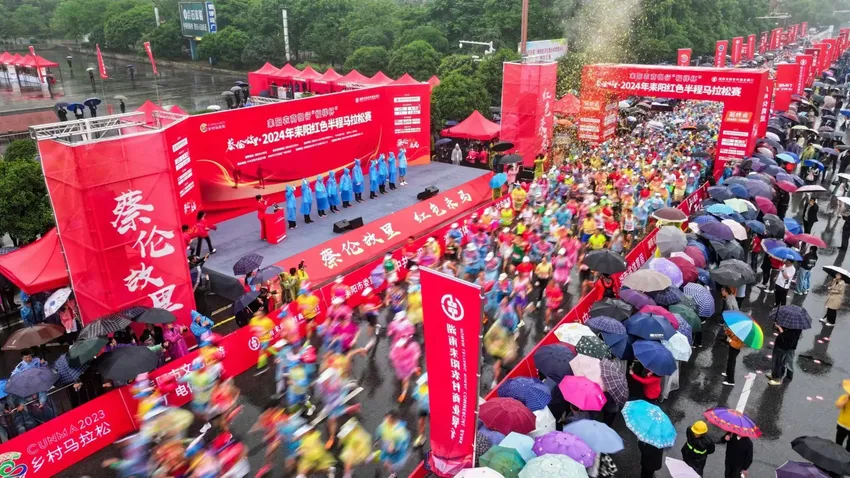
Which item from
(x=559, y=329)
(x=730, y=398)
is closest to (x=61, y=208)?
(x=559, y=329)

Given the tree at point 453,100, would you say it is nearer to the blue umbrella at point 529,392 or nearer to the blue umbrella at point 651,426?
the blue umbrella at point 529,392

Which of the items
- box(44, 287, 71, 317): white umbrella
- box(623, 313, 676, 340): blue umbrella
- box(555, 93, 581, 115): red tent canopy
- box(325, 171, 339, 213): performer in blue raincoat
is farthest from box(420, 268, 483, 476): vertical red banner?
box(555, 93, 581, 115): red tent canopy

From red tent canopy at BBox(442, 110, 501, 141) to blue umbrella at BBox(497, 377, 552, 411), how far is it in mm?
15797

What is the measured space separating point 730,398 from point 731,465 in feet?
7.98

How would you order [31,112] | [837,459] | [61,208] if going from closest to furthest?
1. [837,459]
2. [61,208]
3. [31,112]

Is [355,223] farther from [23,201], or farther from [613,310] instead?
[613,310]

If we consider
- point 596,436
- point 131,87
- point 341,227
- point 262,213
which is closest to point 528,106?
point 341,227

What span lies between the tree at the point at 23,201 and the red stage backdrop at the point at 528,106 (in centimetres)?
1437

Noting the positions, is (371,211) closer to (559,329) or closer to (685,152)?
(559,329)

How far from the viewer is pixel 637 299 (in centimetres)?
908

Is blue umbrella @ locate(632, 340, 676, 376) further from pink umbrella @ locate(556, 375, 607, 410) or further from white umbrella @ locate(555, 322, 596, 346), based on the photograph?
pink umbrella @ locate(556, 375, 607, 410)

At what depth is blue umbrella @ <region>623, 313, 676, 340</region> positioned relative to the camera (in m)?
7.90

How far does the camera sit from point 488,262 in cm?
1038

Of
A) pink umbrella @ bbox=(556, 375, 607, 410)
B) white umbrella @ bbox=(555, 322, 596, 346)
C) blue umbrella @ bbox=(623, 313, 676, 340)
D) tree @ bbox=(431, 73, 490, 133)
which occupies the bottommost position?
white umbrella @ bbox=(555, 322, 596, 346)
